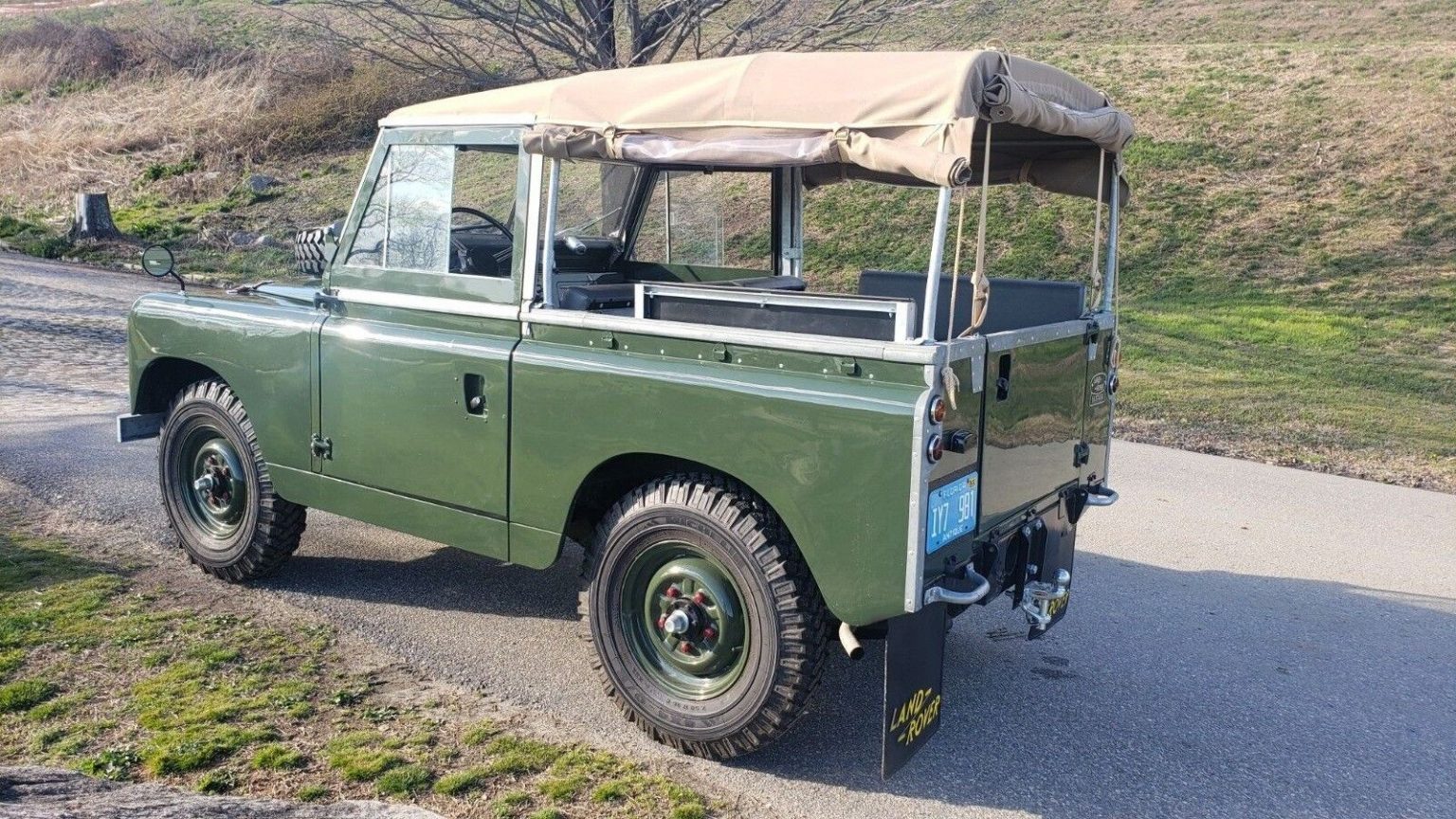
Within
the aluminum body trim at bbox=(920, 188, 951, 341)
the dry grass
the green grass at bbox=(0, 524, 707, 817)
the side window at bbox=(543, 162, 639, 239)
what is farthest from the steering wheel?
the dry grass

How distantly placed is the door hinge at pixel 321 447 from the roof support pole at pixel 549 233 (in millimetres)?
1233

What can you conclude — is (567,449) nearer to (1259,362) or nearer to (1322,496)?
(1322,496)

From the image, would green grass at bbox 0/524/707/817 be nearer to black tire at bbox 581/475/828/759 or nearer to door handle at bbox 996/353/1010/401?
black tire at bbox 581/475/828/759

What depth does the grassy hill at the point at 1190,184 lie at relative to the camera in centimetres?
1087

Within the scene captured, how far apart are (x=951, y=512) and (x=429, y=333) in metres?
2.17

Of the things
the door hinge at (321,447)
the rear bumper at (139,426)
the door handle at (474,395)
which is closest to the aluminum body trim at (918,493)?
the door handle at (474,395)

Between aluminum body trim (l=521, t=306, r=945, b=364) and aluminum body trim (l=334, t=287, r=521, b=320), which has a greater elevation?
aluminum body trim (l=334, t=287, r=521, b=320)

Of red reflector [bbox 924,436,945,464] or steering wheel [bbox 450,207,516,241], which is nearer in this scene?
red reflector [bbox 924,436,945,464]

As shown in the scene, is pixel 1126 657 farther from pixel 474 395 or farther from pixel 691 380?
pixel 474 395

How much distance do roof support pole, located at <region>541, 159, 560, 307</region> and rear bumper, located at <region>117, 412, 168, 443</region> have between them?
99.4 inches

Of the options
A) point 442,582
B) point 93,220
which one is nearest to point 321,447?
point 442,582

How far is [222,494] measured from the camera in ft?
18.3

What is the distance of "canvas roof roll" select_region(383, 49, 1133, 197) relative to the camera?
11.7ft

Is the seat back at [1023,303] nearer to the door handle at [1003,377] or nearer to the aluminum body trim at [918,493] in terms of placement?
the door handle at [1003,377]
